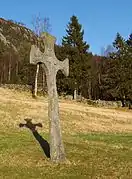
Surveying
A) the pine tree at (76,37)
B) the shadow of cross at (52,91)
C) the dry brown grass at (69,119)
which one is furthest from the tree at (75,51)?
the shadow of cross at (52,91)

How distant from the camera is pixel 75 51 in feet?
185

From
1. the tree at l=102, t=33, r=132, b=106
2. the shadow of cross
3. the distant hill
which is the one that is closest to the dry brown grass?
the shadow of cross

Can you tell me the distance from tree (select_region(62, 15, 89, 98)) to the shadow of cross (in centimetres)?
4099

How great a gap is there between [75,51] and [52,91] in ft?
141

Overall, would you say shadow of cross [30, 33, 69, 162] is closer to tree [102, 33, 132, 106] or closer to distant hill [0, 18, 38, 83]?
distant hill [0, 18, 38, 83]

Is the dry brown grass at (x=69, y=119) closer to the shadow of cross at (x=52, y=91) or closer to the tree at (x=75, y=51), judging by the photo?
the shadow of cross at (x=52, y=91)

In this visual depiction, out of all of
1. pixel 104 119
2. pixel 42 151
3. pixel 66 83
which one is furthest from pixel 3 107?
pixel 66 83

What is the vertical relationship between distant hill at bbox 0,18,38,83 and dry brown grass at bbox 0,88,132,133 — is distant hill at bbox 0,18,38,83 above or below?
above

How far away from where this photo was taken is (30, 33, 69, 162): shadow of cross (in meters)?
13.1

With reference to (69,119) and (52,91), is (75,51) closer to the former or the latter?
(69,119)

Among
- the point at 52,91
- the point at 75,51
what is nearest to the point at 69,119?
the point at 52,91

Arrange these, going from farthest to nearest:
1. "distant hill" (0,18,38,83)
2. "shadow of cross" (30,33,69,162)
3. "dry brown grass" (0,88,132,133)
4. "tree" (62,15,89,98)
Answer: "distant hill" (0,18,38,83), "tree" (62,15,89,98), "dry brown grass" (0,88,132,133), "shadow of cross" (30,33,69,162)

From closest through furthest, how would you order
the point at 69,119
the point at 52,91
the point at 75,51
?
the point at 52,91
the point at 69,119
the point at 75,51

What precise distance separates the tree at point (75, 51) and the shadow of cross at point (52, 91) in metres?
41.0
